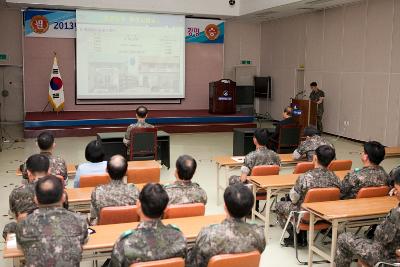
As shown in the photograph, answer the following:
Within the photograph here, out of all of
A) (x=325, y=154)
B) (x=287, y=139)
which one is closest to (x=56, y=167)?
(x=325, y=154)

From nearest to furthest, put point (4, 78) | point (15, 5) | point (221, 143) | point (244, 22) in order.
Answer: point (221, 143)
point (15, 5)
point (4, 78)
point (244, 22)

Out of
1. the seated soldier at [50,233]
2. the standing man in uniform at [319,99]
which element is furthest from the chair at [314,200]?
the standing man in uniform at [319,99]

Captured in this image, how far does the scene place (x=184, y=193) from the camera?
12.2 feet

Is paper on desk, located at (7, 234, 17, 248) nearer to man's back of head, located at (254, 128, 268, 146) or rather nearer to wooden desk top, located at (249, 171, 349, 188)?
wooden desk top, located at (249, 171, 349, 188)

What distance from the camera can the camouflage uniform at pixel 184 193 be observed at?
12.2ft

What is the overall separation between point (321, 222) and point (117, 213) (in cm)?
196

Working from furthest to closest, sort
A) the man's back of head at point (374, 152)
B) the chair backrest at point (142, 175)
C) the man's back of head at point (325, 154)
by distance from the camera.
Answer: the chair backrest at point (142, 175) < the man's back of head at point (374, 152) < the man's back of head at point (325, 154)

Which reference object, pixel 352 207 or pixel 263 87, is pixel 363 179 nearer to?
pixel 352 207

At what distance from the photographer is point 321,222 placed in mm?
4207

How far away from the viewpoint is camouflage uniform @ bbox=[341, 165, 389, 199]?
435 cm

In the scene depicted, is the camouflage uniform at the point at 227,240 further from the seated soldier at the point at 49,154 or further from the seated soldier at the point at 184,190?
the seated soldier at the point at 49,154

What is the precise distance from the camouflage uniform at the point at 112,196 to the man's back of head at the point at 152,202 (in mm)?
1048

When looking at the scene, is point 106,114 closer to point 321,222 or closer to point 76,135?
point 76,135

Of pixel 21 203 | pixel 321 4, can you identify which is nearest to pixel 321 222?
pixel 21 203
